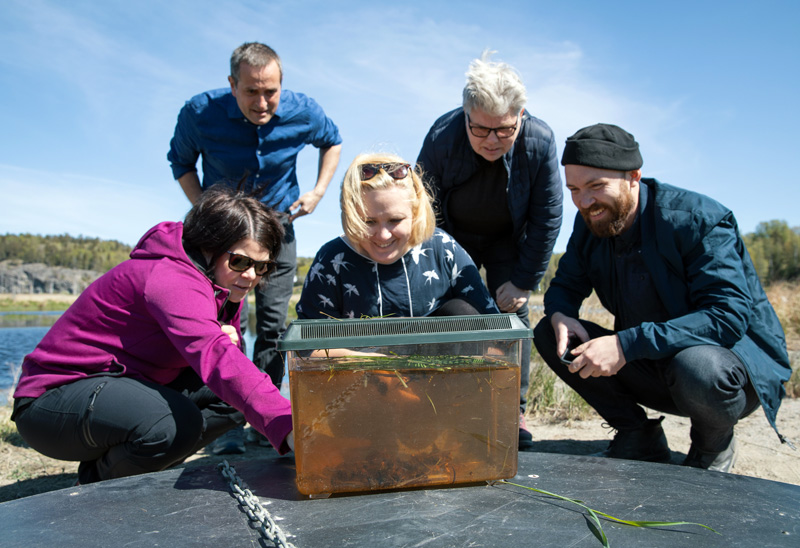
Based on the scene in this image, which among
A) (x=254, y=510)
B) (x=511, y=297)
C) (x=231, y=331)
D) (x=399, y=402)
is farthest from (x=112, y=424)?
(x=511, y=297)

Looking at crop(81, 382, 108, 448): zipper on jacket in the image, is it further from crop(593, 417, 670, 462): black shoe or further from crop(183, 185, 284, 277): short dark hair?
crop(593, 417, 670, 462): black shoe

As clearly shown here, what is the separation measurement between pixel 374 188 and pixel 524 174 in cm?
114

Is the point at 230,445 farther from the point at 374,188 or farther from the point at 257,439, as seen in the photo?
the point at 374,188

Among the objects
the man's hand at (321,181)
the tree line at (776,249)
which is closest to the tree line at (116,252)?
the tree line at (776,249)

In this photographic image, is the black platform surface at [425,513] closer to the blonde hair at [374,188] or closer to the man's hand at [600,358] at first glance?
the man's hand at [600,358]

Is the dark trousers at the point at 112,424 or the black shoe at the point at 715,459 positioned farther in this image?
the black shoe at the point at 715,459

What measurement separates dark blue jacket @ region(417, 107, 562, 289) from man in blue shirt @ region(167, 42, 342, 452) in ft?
3.09

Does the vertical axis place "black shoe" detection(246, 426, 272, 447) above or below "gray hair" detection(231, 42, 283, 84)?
below

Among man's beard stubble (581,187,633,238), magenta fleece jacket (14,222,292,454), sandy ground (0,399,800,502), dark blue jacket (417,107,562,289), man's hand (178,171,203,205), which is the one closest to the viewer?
magenta fleece jacket (14,222,292,454)

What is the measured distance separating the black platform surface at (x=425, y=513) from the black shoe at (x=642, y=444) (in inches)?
40.6

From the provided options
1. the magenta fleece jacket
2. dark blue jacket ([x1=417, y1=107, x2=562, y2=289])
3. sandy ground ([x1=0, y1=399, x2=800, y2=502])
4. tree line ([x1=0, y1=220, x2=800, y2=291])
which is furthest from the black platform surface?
tree line ([x1=0, y1=220, x2=800, y2=291])

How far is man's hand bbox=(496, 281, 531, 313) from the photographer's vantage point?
345 centimetres

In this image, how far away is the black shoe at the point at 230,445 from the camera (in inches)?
133

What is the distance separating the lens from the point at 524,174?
3.29m
